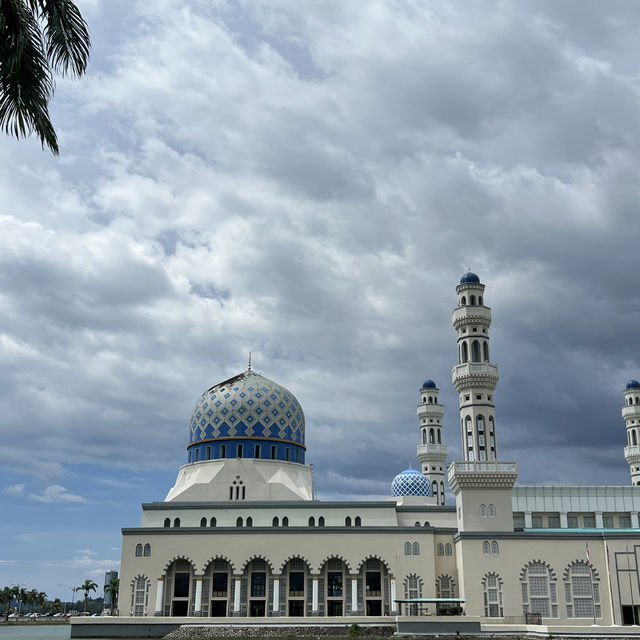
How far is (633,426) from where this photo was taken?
78250 mm

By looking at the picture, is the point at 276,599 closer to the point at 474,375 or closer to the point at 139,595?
the point at 139,595

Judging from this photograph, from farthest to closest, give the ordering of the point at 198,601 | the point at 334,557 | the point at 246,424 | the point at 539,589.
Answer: the point at 246,424 → the point at 334,557 → the point at 198,601 → the point at 539,589

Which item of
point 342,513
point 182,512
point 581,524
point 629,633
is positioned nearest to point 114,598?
point 182,512

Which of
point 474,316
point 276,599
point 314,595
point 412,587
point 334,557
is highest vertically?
point 474,316

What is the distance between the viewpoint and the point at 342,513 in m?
53.8

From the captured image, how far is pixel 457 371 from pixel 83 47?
4139 cm

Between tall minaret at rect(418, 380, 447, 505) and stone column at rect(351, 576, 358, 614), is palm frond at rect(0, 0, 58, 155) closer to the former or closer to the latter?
stone column at rect(351, 576, 358, 614)

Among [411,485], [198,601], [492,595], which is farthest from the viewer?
[411,485]

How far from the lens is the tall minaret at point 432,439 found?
248 feet

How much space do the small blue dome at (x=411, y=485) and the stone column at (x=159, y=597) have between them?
82.3 feet

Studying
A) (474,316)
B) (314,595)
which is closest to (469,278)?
(474,316)

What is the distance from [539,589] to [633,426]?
3646 cm

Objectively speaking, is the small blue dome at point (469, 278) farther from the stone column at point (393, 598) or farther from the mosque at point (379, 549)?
the stone column at point (393, 598)

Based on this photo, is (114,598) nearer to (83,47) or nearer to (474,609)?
(474,609)
